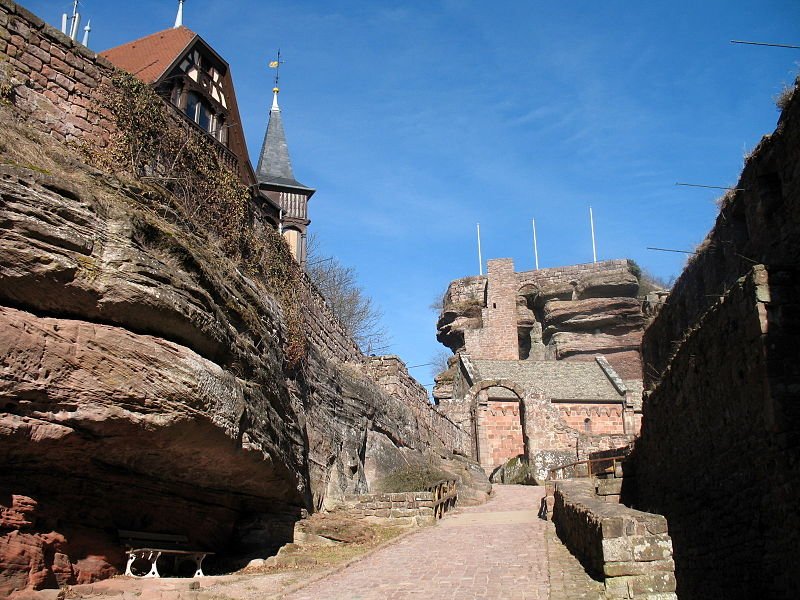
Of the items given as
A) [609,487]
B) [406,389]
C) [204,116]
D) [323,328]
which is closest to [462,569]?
[609,487]

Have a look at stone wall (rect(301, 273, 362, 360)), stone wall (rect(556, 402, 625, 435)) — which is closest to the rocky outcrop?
stone wall (rect(301, 273, 362, 360))

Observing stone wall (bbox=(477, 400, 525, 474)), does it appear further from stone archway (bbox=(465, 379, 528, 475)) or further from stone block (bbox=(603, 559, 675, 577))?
stone block (bbox=(603, 559, 675, 577))

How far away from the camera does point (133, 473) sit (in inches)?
353

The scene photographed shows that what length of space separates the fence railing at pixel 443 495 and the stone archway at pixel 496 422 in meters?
16.2

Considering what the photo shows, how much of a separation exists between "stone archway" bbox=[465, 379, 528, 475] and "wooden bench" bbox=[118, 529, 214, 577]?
27270 mm

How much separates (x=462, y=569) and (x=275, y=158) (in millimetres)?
A: 23617

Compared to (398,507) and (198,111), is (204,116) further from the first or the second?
(398,507)

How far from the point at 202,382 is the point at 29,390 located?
6.53ft

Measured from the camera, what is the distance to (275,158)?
31.0 m

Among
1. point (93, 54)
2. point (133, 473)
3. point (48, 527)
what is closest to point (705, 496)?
point (133, 473)

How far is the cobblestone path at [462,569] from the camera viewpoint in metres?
8.65

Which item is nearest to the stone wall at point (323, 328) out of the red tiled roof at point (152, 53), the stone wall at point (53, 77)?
the red tiled roof at point (152, 53)

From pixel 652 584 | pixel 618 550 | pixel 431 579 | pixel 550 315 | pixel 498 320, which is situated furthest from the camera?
pixel 550 315

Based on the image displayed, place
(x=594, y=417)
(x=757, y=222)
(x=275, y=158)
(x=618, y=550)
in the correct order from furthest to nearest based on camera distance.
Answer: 1. (x=594, y=417)
2. (x=275, y=158)
3. (x=757, y=222)
4. (x=618, y=550)
